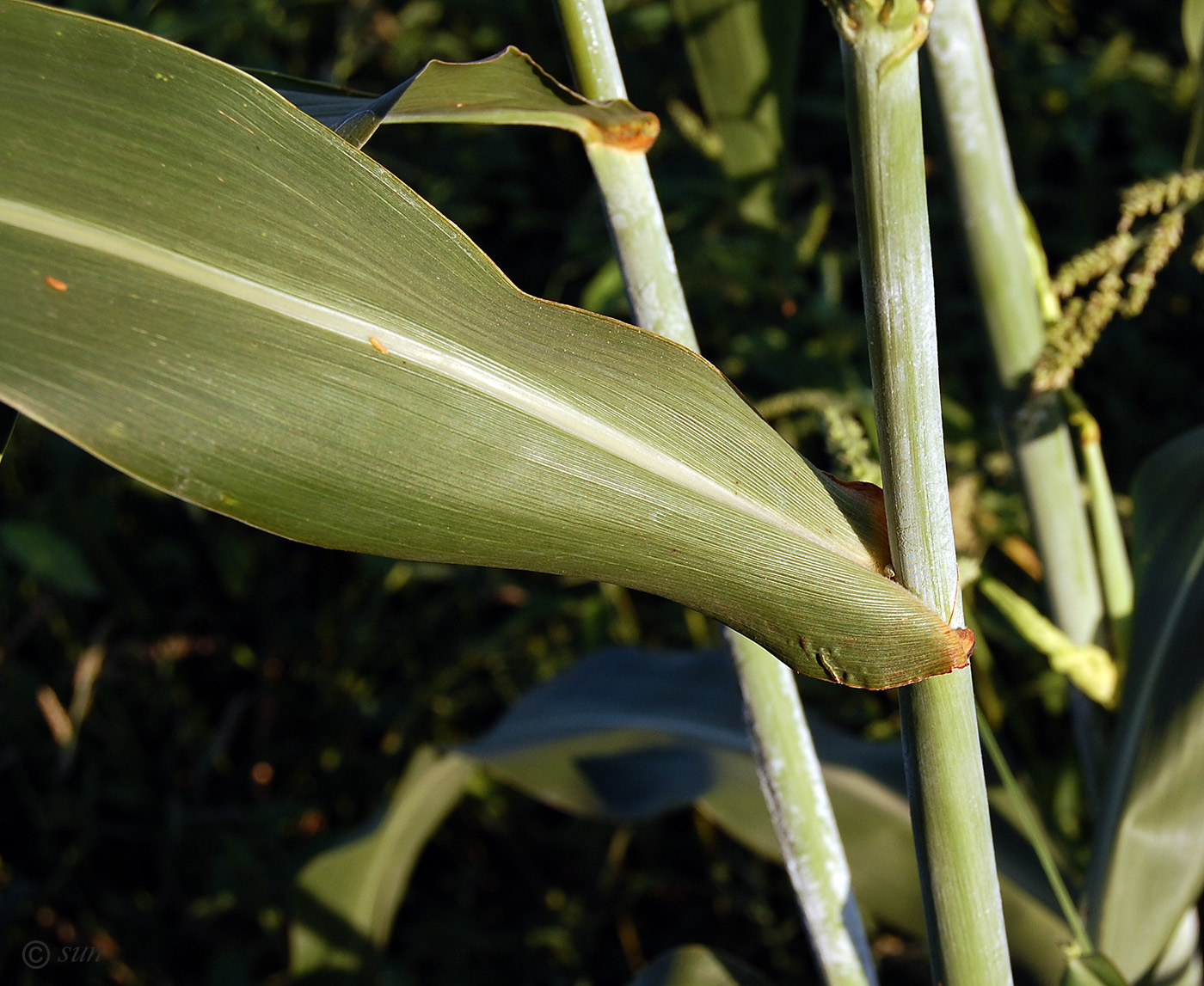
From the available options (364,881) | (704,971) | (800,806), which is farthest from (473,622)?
(800,806)

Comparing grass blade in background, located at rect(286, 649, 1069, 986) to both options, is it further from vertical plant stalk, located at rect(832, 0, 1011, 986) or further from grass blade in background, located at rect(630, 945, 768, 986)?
vertical plant stalk, located at rect(832, 0, 1011, 986)

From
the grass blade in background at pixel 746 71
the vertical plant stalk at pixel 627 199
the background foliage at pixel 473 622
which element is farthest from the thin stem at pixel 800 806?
the background foliage at pixel 473 622

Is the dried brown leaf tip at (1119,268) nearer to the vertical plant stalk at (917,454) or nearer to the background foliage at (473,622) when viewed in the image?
the vertical plant stalk at (917,454)

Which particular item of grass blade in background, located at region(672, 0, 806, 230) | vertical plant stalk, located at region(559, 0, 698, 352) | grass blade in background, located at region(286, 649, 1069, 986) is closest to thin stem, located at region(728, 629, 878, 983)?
vertical plant stalk, located at region(559, 0, 698, 352)

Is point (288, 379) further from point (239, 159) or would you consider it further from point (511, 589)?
point (511, 589)

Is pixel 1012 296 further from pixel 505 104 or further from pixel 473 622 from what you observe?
pixel 473 622
